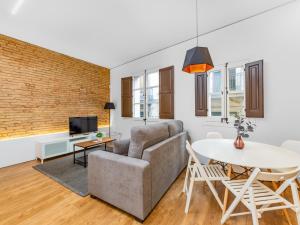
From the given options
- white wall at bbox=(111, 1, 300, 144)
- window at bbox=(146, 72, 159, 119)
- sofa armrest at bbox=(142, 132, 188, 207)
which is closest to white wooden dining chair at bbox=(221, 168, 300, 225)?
sofa armrest at bbox=(142, 132, 188, 207)

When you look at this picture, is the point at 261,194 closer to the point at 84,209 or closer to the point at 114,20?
the point at 84,209

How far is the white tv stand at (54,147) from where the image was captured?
3583mm

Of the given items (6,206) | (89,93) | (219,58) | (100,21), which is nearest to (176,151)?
(219,58)

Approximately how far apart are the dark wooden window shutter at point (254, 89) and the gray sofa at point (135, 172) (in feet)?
5.77

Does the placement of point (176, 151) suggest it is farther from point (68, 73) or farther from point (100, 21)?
point (68, 73)

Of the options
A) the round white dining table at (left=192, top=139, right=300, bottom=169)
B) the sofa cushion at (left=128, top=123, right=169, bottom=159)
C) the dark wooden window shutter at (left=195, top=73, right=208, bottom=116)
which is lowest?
the round white dining table at (left=192, top=139, right=300, bottom=169)

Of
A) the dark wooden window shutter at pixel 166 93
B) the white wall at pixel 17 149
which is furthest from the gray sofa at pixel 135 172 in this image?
the white wall at pixel 17 149

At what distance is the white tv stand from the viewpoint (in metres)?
3.58

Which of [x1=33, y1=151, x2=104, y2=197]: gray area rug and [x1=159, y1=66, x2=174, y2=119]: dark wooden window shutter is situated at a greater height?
[x1=159, y1=66, x2=174, y2=119]: dark wooden window shutter

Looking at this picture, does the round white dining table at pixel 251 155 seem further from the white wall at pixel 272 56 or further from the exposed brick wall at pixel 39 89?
the exposed brick wall at pixel 39 89

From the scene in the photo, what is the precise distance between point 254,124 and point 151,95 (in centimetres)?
282

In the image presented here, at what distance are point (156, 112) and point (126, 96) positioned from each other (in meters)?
1.35

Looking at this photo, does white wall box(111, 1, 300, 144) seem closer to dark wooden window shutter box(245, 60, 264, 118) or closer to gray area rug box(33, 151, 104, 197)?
dark wooden window shutter box(245, 60, 264, 118)

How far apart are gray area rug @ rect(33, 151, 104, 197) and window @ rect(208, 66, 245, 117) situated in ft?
9.65
